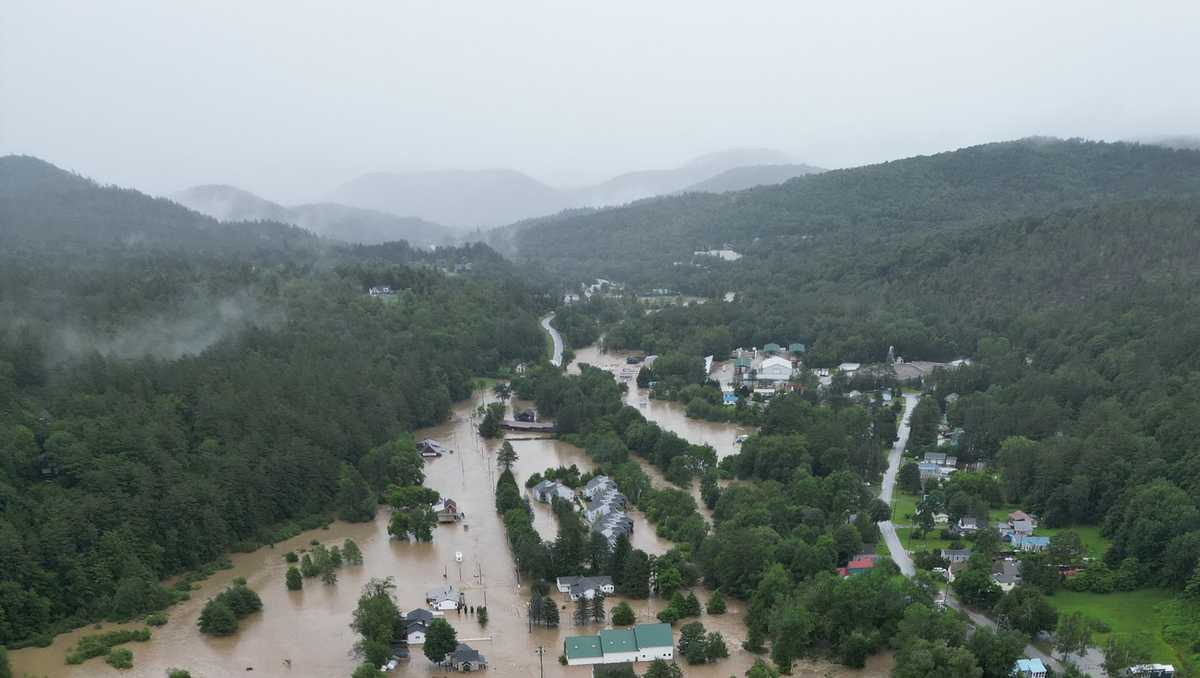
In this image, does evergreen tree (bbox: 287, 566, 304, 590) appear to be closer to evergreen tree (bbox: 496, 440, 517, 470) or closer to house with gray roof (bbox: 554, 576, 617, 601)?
house with gray roof (bbox: 554, 576, 617, 601)

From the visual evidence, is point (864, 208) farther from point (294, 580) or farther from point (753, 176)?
point (753, 176)

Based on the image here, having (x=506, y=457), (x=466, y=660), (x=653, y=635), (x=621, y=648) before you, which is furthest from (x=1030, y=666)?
(x=506, y=457)

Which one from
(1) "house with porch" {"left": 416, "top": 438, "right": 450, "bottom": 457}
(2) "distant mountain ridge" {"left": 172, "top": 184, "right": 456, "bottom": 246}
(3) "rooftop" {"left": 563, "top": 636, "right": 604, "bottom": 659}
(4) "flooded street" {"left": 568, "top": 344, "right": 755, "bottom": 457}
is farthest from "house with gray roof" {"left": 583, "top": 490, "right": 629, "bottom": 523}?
(2) "distant mountain ridge" {"left": 172, "top": 184, "right": 456, "bottom": 246}

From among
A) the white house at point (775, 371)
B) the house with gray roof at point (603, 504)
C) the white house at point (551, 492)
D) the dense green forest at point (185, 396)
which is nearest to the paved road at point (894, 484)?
the white house at point (775, 371)

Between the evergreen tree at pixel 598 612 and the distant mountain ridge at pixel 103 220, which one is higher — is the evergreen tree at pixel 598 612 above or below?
below

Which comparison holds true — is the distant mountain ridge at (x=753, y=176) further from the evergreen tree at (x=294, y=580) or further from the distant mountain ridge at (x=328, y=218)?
the evergreen tree at (x=294, y=580)

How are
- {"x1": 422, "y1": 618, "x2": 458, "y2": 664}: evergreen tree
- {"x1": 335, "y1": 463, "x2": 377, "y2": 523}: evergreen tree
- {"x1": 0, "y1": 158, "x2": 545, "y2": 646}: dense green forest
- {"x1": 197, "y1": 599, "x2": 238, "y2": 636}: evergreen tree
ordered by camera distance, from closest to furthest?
{"x1": 422, "y1": 618, "x2": 458, "y2": 664}: evergreen tree < {"x1": 197, "y1": 599, "x2": 238, "y2": 636}: evergreen tree < {"x1": 0, "y1": 158, "x2": 545, "y2": 646}: dense green forest < {"x1": 335, "y1": 463, "x2": 377, "y2": 523}: evergreen tree

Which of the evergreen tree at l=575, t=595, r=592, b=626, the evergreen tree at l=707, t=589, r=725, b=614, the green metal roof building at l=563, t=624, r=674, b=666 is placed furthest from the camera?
the evergreen tree at l=707, t=589, r=725, b=614
